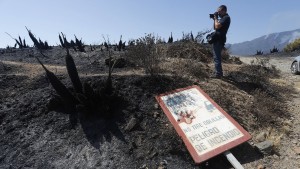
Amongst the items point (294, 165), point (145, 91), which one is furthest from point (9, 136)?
point (294, 165)

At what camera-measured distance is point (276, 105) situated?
656 cm

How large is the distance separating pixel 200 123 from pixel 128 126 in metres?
1.23

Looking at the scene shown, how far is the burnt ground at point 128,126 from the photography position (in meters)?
4.73

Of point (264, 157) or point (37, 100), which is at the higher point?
point (37, 100)

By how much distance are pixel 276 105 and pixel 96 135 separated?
392cm

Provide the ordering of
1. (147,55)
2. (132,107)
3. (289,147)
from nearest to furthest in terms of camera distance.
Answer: (289,147) < (132,107) < (147,55)

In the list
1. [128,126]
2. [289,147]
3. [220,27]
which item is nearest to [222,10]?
[220,27]

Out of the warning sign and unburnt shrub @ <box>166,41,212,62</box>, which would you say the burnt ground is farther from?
unburnt shrub @ <box>166,41,212,62</box>

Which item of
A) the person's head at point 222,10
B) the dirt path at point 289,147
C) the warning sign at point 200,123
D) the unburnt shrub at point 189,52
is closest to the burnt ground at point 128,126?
the dirt path at point 289,147

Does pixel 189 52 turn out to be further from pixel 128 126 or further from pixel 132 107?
pixel 128 126

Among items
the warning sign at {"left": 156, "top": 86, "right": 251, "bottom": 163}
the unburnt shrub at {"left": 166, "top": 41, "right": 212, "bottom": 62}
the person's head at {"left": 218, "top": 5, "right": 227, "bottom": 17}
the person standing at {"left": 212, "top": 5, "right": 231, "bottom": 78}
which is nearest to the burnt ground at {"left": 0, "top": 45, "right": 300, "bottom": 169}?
the warning sign at {"left": 156, "top": 86, "right": 251, "bottom": 163}

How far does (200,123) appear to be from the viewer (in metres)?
5.23

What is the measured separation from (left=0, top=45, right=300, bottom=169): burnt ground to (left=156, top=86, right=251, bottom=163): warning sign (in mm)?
151

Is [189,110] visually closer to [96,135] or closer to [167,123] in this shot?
[167,123]
